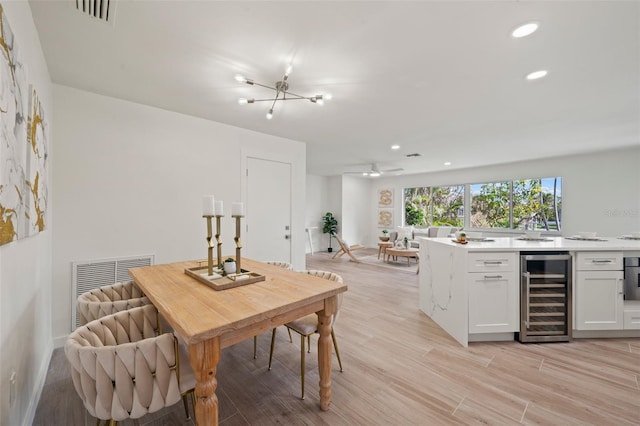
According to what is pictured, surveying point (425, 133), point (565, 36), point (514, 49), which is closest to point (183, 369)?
point (514, 49)

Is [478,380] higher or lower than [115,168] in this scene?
lower

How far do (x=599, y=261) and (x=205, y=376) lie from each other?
12.0ft

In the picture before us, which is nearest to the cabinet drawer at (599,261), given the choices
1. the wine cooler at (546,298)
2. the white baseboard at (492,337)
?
the wine cooler at (546,298)

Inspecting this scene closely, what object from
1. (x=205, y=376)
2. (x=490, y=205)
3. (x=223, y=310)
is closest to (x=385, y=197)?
(x=490, y=205)

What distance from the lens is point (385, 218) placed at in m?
8.96

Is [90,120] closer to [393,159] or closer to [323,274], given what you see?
[323,274]

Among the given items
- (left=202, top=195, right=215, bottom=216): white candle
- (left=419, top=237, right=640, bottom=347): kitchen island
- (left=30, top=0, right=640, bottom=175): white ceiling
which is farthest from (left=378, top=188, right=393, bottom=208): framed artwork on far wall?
(left=202, top=195, right=215, bottom=216): white candle

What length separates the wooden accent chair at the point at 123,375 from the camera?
1064 millimetres

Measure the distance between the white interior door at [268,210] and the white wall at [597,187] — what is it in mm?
5955

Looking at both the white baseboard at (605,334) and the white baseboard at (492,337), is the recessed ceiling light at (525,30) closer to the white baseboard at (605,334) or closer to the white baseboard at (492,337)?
the white baseboard at (492,337)

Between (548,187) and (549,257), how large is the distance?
463 cm

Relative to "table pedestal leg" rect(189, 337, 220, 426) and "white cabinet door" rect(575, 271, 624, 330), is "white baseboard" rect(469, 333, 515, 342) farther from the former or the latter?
"table pedestal leg" rect(189, 337, 220, 426)

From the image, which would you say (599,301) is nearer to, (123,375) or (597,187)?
(123,375)

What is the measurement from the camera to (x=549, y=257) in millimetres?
2586
